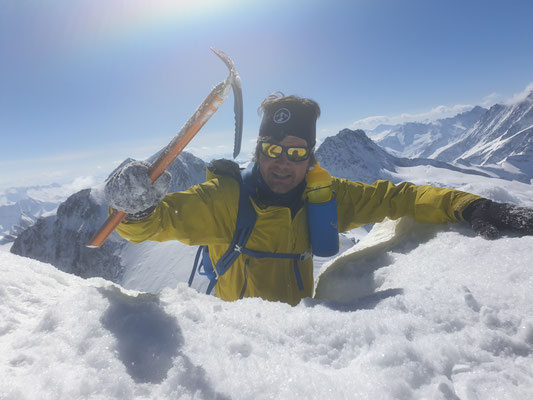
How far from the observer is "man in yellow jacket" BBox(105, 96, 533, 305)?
8.66ft

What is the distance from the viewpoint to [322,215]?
3453 mm

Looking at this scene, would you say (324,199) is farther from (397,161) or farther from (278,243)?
(397,161)

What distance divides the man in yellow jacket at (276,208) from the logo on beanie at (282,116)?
0.5 inches

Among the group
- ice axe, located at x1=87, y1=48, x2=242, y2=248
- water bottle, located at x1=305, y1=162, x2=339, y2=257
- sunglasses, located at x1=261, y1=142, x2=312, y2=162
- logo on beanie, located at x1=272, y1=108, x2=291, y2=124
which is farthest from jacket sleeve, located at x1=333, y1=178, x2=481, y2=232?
ice axe, located at x1=87, y1=48, x2=242, y2=248

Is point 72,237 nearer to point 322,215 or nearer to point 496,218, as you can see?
point 322,215

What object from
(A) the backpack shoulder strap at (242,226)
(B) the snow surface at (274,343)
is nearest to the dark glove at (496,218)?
(B) the snow surface at (274,343)

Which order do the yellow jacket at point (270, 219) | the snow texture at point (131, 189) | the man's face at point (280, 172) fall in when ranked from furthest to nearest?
1. the man's face at point (280, 172)
2. the yellow jacket at point (270, 219)
3. the snow texture at point (131, 189)

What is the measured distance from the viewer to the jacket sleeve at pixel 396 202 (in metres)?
3.18

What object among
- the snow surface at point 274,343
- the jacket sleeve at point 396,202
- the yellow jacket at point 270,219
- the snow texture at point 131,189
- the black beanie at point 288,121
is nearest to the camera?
the snow surface at point 274,343

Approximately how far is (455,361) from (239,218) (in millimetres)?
2451

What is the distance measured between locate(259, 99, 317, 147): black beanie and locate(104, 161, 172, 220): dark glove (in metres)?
1.86

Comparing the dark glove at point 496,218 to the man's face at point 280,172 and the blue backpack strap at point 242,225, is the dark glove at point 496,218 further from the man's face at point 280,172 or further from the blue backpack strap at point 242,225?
the blue backpack strap at point 242,225

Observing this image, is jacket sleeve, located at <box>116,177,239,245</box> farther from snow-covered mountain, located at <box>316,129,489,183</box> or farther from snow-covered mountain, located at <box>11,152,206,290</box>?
snow-covered mountain, located at <box>316,129,489,183</box>

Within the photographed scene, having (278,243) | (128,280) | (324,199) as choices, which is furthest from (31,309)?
(128,280)
